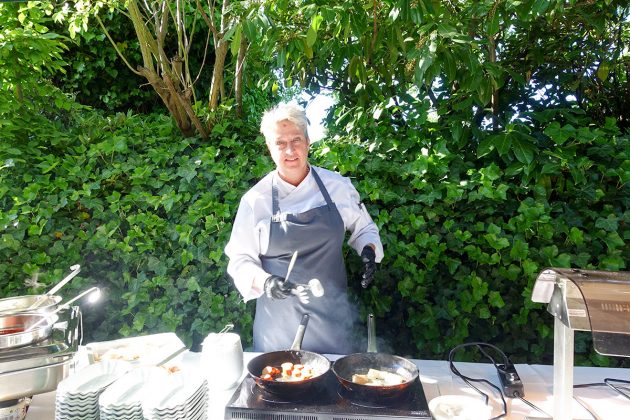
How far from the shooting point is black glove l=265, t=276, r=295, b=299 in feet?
5.78

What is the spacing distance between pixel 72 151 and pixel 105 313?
1157 millimetres

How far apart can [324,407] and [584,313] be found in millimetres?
712

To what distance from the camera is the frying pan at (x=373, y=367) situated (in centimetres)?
123

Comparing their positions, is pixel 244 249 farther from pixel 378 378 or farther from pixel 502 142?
pixel 502 142

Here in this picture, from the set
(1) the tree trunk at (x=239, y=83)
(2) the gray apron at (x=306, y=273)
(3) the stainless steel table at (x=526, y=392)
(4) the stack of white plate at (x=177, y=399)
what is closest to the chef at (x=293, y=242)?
(2) the gray apron at (x=306, y=273)

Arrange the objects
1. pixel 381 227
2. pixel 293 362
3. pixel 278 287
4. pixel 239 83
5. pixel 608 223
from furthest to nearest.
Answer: pixel 239 83 → pixel 381 227 → pixel 608 223 → pixel 278 287 → pixel 293 362

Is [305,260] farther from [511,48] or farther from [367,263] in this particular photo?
[511,48]

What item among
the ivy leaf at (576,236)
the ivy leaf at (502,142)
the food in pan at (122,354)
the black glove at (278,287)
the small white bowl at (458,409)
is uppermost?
the ivy leaf at (502,142)

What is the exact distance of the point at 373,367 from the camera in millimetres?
1454

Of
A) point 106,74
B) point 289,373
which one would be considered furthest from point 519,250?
point 106,74

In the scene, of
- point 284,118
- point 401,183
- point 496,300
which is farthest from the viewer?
point 401,183

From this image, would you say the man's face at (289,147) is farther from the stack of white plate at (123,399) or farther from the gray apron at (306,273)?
the stack of white plate at (123,399)

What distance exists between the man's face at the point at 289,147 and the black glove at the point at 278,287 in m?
0.58

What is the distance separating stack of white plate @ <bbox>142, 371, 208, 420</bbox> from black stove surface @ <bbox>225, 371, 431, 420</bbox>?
0.12 meters
